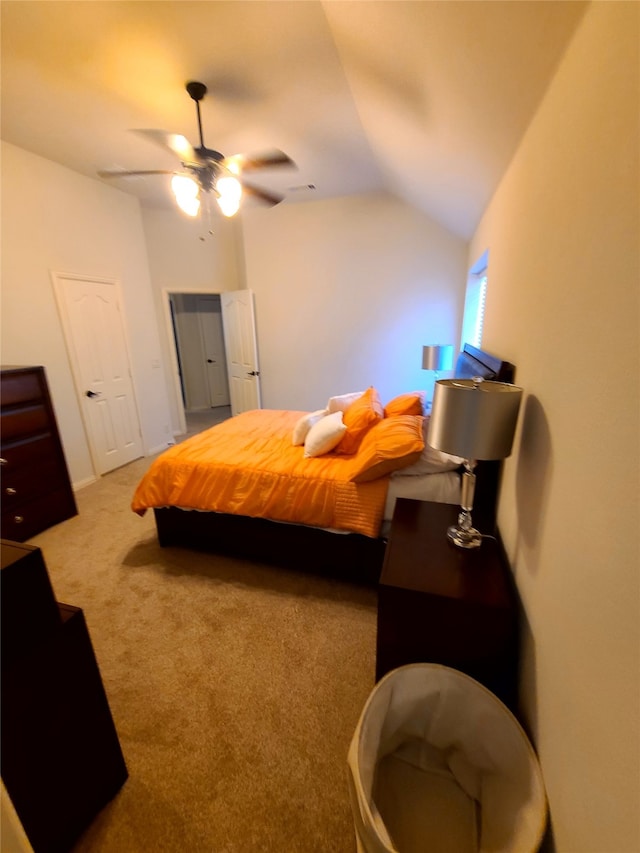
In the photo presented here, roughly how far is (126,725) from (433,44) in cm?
298

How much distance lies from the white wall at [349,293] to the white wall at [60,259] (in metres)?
1.48

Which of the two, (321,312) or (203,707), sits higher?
(321,312)

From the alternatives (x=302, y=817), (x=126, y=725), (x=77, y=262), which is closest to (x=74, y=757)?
(x=126, y=725)

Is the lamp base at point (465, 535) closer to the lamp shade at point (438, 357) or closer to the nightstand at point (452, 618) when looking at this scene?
the nightstand at point (452, 618)

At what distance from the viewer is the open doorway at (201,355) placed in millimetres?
6148

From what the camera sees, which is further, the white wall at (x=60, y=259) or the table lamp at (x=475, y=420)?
the white wall at (x=60, y=259)

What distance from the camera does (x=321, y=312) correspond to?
461 cm

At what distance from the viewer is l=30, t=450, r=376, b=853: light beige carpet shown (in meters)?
1.16

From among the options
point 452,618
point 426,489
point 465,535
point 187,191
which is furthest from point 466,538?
point 187,191

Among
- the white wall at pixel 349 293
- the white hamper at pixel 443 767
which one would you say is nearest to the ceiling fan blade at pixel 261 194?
the white wall at pixel 349 293

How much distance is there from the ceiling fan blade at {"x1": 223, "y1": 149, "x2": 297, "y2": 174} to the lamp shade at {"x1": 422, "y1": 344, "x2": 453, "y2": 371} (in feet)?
7.21

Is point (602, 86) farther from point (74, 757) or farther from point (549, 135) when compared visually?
point (74, 757)

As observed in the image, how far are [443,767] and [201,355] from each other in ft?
20.9

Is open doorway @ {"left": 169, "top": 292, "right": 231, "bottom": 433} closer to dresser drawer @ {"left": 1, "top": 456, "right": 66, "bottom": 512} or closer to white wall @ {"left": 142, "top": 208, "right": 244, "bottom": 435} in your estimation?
white wall @ {"left": 142, "top": 208, "right": 244, "bottom": 435}
